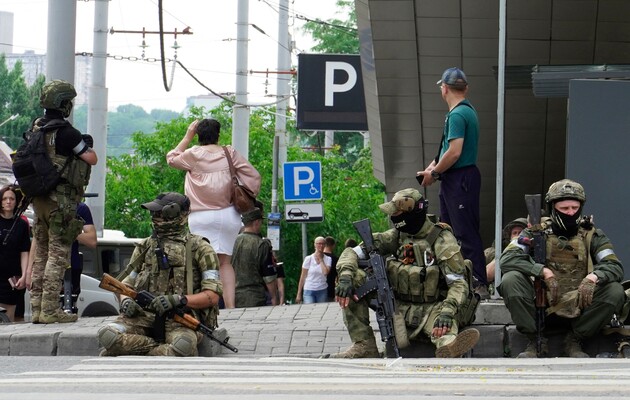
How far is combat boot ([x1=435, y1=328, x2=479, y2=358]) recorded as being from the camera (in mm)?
9617

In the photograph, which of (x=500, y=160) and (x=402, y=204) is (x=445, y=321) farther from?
(x=500, y=160)

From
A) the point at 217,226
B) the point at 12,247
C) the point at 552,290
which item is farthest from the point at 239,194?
the point at 552,290

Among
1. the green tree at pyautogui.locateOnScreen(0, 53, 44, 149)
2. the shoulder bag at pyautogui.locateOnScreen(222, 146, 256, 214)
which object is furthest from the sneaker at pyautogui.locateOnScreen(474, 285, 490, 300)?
the green tree at pyautogui.locateOnScreen(0, 53, 44, 149)

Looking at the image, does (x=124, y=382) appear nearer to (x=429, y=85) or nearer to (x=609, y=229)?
(x=609, y=229)

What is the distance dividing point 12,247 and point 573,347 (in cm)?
532

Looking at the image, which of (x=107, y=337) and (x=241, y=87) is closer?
(x=107, y=337)

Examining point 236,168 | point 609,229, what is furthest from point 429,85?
point 609,229

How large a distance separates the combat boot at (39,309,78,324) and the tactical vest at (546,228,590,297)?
150 inches

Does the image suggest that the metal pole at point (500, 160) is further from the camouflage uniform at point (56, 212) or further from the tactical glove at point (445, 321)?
the camouflage uniform at point (56, 212)

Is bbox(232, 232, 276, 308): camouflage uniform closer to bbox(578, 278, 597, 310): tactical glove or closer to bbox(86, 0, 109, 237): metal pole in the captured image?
bbox(578, 278, 597, 310): tactical glove

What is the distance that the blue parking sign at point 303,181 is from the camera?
2325 cm

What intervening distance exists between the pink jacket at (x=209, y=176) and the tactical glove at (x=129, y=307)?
315 centimetres

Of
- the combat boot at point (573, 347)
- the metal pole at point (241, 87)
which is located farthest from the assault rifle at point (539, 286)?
the metal pole at point (241, 87)

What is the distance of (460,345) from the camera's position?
965 centimetres
